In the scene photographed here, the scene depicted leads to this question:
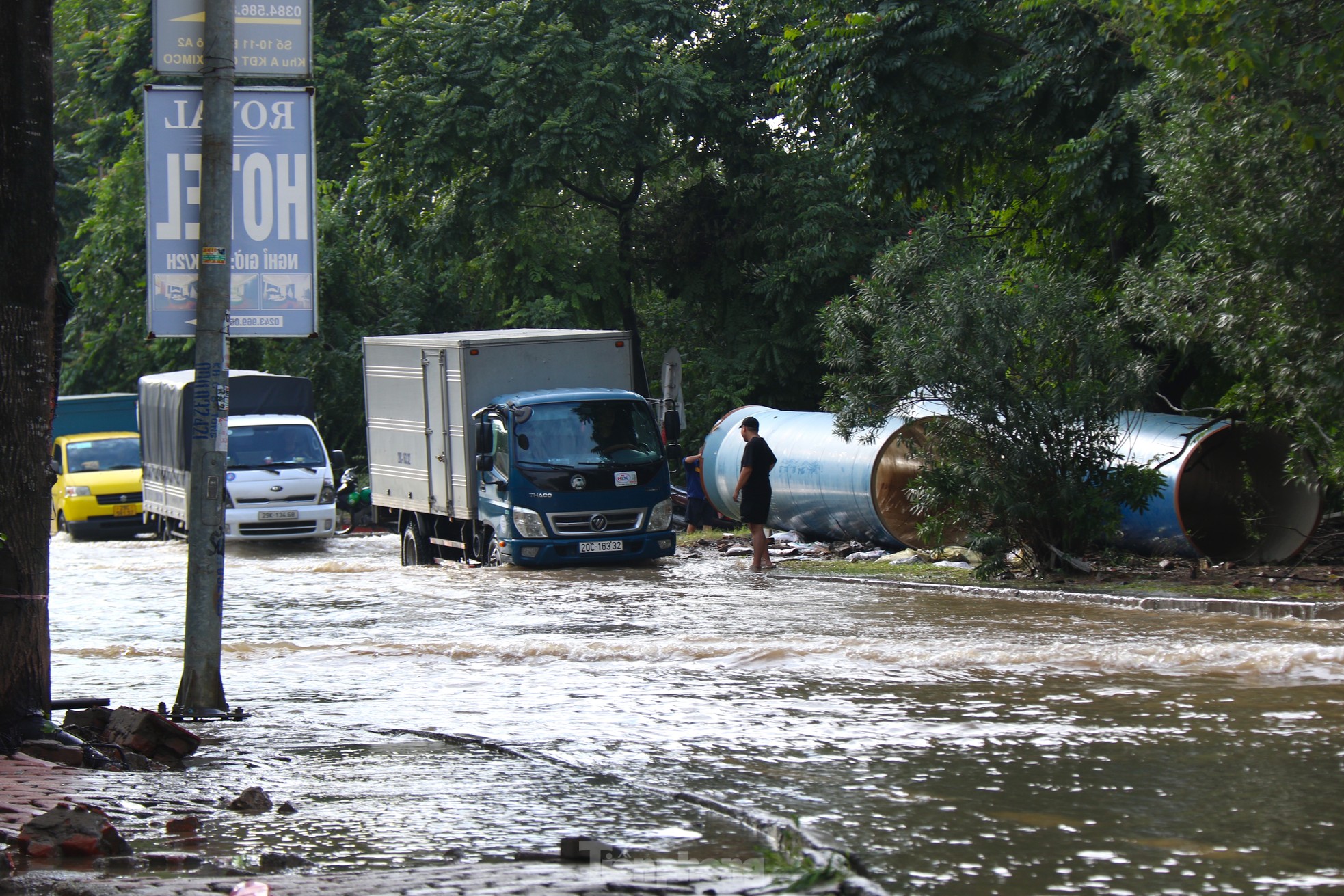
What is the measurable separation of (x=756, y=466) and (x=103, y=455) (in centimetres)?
1928

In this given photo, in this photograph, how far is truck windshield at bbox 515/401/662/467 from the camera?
61.3 feet

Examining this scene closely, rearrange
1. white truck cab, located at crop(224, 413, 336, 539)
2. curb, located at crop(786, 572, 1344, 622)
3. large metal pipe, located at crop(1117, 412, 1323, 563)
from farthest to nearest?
white truck cab, located at crop(224, 413, 336, 539) < large metal pipe, located at crop(1117, 412, 1323, 563) < curb, located at crop(786, 572, 1344, 622)

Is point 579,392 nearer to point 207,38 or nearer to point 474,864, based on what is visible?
point 207,38

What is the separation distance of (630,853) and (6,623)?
12.8ft

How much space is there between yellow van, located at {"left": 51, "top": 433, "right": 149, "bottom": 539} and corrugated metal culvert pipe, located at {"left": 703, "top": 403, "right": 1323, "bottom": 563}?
16016 mm

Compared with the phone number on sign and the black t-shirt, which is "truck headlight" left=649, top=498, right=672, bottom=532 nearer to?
the black t-shirt

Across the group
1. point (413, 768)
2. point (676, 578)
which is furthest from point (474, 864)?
point (676, 578)

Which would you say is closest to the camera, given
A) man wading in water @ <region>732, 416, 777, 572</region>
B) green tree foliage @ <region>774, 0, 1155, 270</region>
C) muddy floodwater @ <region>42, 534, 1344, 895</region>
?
muddy floodwater @ <region>42, 534, 1344, 895</region>

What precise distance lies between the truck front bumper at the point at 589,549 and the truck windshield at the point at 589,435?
94 cm

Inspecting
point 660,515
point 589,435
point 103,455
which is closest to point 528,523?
point 589,435

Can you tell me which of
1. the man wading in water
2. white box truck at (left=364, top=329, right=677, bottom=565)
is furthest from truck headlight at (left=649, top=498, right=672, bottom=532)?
the man wading in water

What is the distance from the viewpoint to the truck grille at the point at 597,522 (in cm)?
1878

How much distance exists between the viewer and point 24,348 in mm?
7812

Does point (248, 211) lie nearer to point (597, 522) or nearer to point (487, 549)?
point (597, 522)
